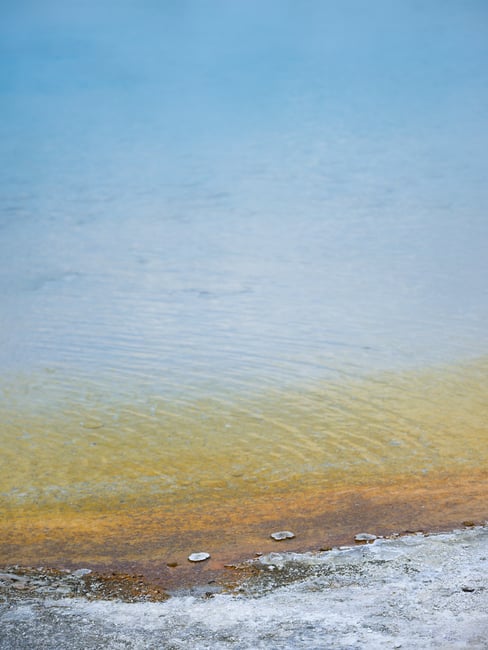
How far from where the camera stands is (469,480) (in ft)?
8.59

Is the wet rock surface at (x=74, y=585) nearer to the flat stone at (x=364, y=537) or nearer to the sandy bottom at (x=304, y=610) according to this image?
the sandy bottom at (x=304, y=610)

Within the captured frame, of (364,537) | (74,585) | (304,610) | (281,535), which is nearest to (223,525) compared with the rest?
(281,535)

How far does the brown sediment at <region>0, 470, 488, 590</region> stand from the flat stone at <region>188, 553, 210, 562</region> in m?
0.02

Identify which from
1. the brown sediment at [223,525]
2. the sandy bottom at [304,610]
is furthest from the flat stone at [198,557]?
the sandy bottom at [304,610]

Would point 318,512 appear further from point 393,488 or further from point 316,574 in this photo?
point 316,574

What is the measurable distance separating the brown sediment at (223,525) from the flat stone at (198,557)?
0.06 feet

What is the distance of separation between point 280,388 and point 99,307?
1.99 meters

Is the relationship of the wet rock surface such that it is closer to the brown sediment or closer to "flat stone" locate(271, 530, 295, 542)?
the brown sediment

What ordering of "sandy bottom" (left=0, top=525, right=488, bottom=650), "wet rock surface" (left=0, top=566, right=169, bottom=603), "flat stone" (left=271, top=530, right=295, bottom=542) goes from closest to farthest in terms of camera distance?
"sandy bottom" (left=0, top=525, right=488, bottom=650)
"wet rock surface" (left=0, top=566, right=169, bottom=603)
"flat stone" (left=271, top=530, right=295, bottom=542)

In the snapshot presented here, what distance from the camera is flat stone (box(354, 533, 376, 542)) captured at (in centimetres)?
215

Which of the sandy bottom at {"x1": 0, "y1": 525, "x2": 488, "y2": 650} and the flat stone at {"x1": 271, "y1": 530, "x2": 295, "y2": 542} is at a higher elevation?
the sandy bottom at {"x1": 0, "y1": 525, "x2": 488, "y2": 650}

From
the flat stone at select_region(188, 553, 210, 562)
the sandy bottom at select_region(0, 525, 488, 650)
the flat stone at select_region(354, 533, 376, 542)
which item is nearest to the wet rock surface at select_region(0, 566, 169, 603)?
the sandy bottom at select_region(0, 525, 488, 650)

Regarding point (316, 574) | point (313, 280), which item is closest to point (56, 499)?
point (316, 574)

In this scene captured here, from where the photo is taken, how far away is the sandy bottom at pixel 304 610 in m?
1.57
